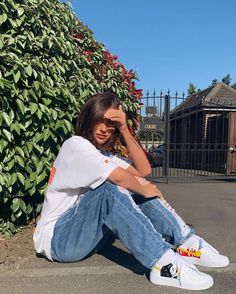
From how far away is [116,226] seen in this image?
2980 mm

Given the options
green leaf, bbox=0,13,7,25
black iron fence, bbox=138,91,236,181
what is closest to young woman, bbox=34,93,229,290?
green leaf, bbox=0,13,7,25

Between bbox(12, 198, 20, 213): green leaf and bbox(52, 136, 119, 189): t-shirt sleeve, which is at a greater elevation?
bbox(52, 136, 119, 189): t-shirt sleeve

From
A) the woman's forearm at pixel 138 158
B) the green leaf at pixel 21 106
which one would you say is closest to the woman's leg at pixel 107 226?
the woman's forearm at pixel 138 158

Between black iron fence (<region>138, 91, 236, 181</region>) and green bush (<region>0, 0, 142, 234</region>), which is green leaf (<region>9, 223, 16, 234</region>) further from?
black iron fence (<region>138, 91, 236, 181</region>)

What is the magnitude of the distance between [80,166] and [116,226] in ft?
1.63

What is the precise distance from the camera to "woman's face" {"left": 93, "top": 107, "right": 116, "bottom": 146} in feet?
11.0

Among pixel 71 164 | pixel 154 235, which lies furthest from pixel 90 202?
pixel 154 235

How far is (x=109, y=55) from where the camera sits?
19.6 ft

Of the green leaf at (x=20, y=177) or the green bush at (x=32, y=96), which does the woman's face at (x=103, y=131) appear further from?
the green leaf at (x=20, y=177)

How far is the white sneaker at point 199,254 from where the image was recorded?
11.1 ft

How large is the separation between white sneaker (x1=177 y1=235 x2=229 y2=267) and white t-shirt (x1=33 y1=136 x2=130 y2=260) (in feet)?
3.04

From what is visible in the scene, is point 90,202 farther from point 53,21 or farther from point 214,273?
point 53,21

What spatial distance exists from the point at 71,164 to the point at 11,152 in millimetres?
848

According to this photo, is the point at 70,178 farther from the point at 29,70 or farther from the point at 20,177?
the point at 29,70
